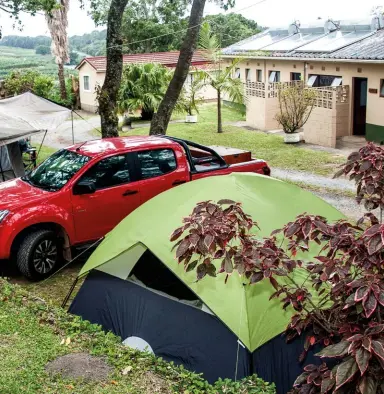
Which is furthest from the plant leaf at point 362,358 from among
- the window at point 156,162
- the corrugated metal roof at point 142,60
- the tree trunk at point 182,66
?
the corrugated metal roof at point 142,60

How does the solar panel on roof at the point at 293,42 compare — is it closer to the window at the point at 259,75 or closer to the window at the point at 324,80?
the window at the point at 259,75

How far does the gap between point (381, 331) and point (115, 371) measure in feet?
7.73

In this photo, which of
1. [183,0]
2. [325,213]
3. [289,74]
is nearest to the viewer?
[325,213]

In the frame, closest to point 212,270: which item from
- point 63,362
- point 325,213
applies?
point 63,362

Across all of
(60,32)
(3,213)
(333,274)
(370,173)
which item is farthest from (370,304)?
(60,32)

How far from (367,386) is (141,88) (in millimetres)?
24017

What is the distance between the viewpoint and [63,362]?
16.0ft

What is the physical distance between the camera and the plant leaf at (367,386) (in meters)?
2.97

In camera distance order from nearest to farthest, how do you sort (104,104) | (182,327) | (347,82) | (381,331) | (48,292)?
(381,331), (182,327), (48,292), (104,104), (347,82)

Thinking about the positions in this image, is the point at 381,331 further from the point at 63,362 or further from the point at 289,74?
the point at 289,74

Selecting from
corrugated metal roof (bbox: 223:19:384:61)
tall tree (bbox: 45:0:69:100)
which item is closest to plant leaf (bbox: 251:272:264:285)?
corrugated metal roof (bbox: 223:19:384:61)

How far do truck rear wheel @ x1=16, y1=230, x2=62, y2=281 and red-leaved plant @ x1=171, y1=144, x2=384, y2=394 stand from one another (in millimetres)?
4596

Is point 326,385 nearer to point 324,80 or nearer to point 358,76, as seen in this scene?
point 358,76

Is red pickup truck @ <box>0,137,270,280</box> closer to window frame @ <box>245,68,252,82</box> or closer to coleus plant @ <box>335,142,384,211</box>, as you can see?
coleus plant @ <box>335,142,384,211</box>
